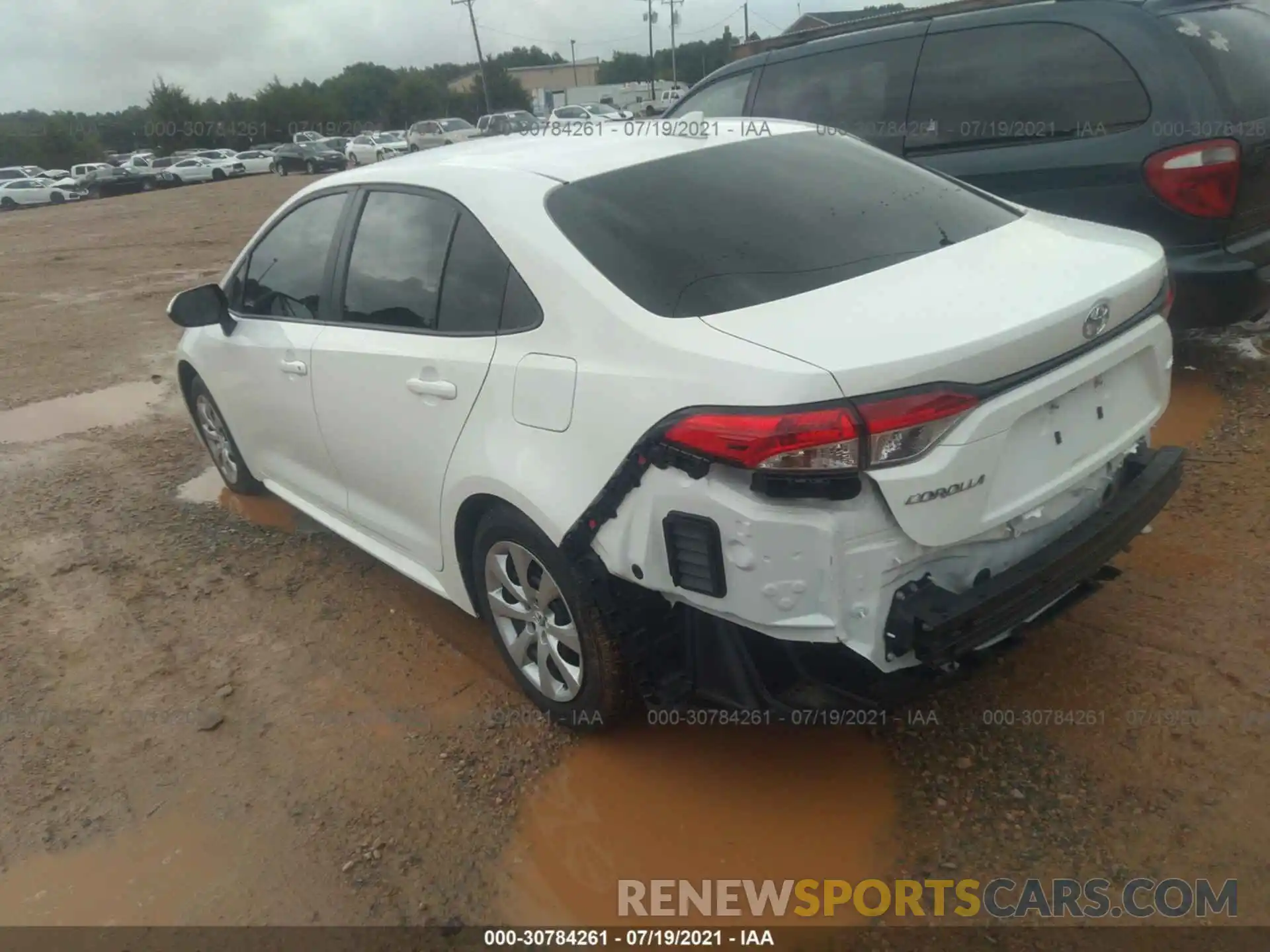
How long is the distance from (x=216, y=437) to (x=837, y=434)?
12.8 ft

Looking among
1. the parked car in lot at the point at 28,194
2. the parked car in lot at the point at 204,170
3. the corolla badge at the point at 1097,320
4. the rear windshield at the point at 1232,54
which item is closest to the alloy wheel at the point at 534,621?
the corolla badge at the point at 1097,320

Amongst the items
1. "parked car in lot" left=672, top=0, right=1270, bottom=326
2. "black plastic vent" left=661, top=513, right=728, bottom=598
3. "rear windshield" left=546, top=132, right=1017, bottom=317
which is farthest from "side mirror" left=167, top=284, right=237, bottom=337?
"black plastic vent" left=661, top=513, right=728, bottom=598

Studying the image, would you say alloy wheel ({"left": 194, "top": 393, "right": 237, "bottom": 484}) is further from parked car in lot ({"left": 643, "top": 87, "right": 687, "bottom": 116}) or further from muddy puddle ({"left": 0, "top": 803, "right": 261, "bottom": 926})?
parked car in lot ({"left": 643, "top": 87, "right": 687, "bottom": 116})

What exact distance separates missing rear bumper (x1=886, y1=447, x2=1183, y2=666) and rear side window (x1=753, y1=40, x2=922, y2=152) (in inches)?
121

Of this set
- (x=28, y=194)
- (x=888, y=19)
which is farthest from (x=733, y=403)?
(x=28, y=194)

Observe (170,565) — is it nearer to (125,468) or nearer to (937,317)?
(125,468)

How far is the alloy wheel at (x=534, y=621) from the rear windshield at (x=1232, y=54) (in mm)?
3641

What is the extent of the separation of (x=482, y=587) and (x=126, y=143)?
77257 mm

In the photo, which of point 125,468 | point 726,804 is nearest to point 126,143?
point 125,468

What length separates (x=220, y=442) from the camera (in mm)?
4902

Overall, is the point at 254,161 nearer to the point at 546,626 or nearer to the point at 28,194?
the point at 28,194

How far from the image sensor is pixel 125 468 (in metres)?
5.60

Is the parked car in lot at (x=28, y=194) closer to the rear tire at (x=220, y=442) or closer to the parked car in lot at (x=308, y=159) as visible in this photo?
the parked car in lot at (x=308, y=159)

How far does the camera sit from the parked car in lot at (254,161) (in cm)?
4291
